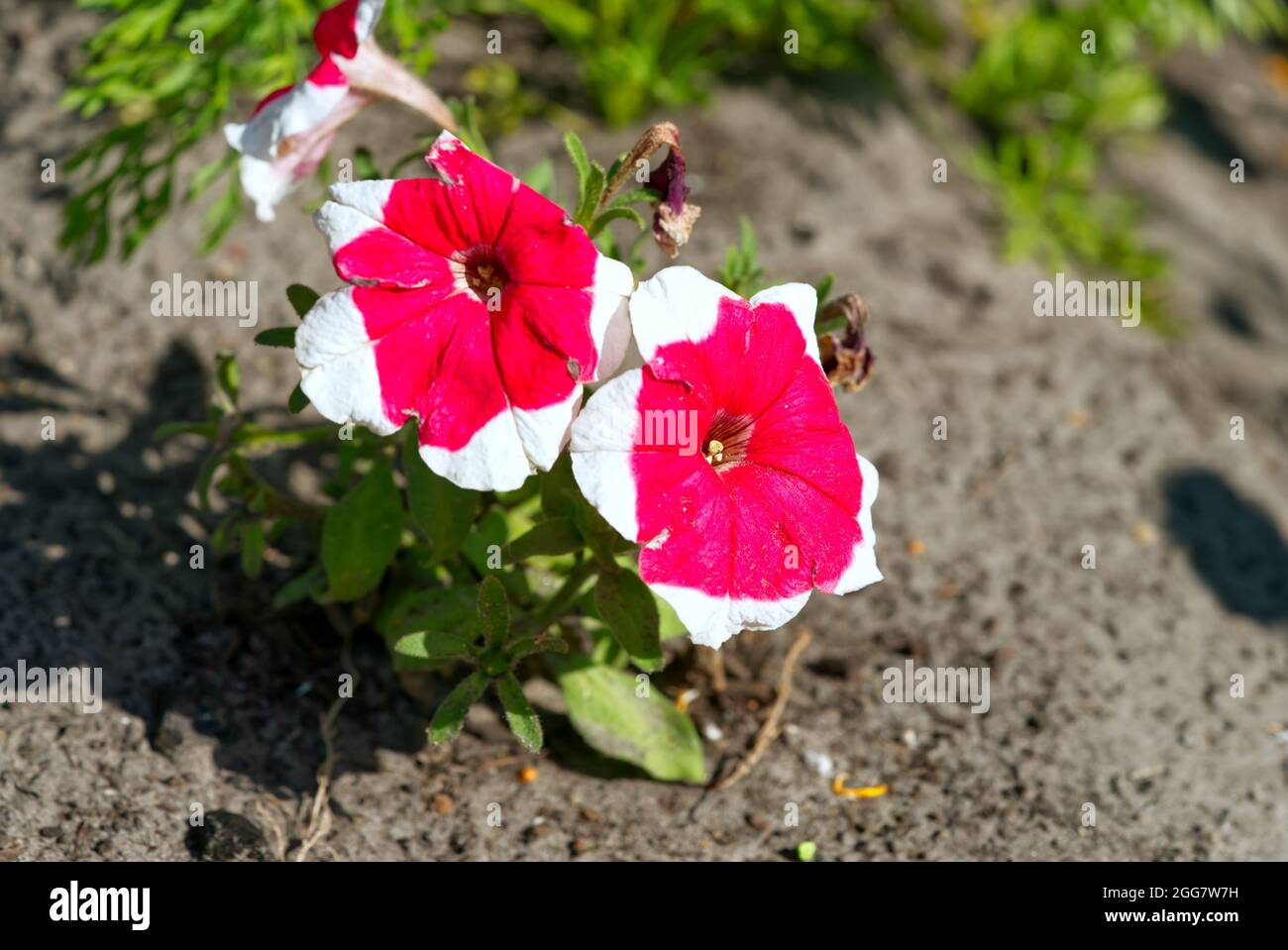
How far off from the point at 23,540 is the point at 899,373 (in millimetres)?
2323

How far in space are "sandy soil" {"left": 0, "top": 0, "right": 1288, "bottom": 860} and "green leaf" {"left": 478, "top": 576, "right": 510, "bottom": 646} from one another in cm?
54

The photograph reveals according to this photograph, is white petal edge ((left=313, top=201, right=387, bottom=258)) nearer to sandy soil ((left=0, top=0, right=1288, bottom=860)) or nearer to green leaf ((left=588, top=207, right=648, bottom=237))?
green leaf ((left=588, top=207, right=648, bottom=237))

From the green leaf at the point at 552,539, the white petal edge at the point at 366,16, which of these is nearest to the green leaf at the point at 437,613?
the green leaf at the point at 552,539

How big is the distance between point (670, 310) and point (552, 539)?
50 cm

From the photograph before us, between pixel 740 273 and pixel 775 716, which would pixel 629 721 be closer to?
pixel 775 716

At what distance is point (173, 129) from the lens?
124 inches

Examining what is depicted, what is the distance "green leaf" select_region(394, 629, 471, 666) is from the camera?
213 cm

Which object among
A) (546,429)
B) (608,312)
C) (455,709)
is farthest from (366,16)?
(455,709)

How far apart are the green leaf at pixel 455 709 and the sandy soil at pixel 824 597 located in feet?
1.52

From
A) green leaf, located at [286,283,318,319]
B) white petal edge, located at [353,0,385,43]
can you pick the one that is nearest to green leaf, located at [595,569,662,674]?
green leaf, located at [286,283,318,319]

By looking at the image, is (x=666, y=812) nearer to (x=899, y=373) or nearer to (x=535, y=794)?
(x=535, y=794)

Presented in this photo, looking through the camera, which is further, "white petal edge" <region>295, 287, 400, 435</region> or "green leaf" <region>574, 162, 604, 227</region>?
"green leaf" <region>574, 162, 604, 227</region>

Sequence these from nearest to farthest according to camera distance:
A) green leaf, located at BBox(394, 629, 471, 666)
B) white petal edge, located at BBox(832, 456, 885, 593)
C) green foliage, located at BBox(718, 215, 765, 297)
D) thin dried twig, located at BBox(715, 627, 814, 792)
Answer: white petal edge, located at BBox(832, 456, 885, 593)
green leaf, located at BBox(394, 629, 471, 666)
green foliage, located at BBox(718, 215, 765, 297)
thin dried twig, located at BBox(715, 627, 814, 792)

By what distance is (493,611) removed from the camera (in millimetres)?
2154
